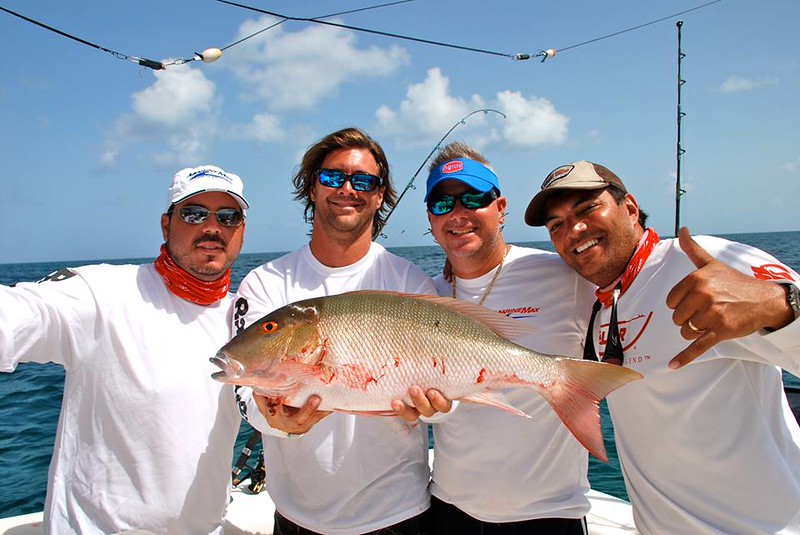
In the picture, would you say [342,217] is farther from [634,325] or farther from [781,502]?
[781,502]

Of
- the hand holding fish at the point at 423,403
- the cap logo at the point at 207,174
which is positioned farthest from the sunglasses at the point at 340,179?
the hand holding fish at the point at 423,403

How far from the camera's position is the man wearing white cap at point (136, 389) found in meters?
2.62

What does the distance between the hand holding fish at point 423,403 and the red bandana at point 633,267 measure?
108 centimetres

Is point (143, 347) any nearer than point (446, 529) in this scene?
Yes

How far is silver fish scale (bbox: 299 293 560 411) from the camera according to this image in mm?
2455

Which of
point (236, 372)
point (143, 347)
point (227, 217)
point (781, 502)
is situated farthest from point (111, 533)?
point (781, 502)

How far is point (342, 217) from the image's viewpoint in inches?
129

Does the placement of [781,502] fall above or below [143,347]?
below

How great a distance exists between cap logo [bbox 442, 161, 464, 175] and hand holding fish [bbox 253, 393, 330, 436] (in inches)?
62.4

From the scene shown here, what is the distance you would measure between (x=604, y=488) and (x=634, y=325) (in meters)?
5.19

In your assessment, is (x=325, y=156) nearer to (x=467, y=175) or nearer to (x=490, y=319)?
(x=467, y=175)

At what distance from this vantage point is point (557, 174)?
303 cm

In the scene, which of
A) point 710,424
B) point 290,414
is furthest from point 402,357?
point 710,424

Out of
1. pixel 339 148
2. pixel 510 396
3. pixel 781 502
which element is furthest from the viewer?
pixel 339 148
